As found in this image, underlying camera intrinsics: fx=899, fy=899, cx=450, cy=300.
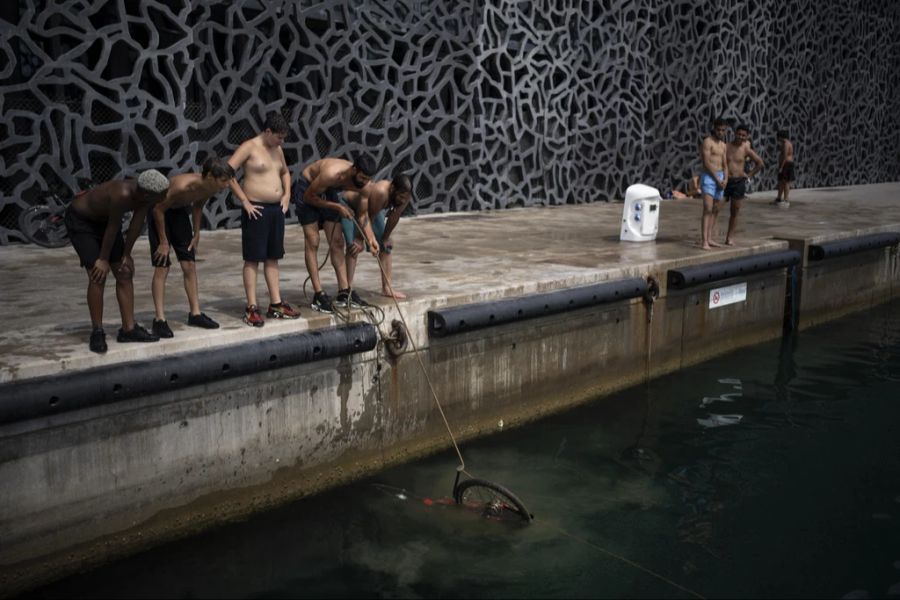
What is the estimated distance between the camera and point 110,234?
5.97m

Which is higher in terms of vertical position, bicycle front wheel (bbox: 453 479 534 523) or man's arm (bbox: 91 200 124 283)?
man's arm (bbox: 91 200 124 283)

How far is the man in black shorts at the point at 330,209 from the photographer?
23.8ft

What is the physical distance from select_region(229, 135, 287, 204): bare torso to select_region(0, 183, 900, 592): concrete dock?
0.99 metres

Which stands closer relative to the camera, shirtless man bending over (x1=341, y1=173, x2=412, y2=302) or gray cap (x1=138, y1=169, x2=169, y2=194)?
gray cap (x1=138, y1=169, x2=169, y2=194)

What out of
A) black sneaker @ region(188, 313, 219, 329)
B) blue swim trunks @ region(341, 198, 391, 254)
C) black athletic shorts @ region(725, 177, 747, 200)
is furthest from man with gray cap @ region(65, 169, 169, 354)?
black athletic shorts @ region(725, 177, 747, 200)

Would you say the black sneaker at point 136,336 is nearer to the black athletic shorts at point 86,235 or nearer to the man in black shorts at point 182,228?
the man in black shorts at point 182,228

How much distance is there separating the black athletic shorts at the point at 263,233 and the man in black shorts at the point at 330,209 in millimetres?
335

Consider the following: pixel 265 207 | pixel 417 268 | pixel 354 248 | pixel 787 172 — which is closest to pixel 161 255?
pixel 265 207

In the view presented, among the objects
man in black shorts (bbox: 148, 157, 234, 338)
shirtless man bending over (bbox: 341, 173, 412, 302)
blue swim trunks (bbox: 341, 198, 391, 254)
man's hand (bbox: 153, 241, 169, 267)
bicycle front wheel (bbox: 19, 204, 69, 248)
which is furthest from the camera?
bicycle front wheel (bbox: 19, 204, 69, 248)

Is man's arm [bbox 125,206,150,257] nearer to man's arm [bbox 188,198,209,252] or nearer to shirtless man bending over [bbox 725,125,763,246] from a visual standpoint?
man's arm [bbox 188,198,209,252]

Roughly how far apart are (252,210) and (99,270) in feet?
4.39

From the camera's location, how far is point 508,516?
665 centimetres

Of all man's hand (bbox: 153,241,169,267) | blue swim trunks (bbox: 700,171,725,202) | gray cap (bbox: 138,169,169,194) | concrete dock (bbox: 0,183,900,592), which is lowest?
concrete dock (bbox: 0,183,900,592)

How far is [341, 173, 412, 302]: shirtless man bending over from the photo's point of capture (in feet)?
24.6
